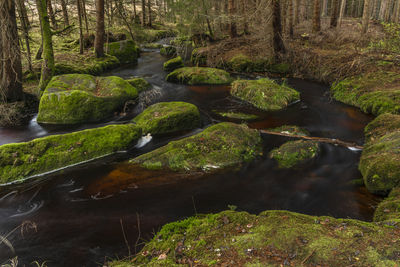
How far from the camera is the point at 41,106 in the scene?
9.96 m

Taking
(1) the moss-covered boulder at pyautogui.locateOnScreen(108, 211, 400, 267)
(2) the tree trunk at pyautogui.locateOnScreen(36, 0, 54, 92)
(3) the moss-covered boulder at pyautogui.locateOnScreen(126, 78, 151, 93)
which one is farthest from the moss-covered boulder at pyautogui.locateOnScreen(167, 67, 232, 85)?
(1) the moss-covered boulder at pyautogui.locateOnScreen(108, 211, 400, 267)

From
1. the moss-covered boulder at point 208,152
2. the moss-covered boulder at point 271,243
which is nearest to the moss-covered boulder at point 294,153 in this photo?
the moss-covered boulder at point 208,152

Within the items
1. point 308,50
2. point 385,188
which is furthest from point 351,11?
point 385,188

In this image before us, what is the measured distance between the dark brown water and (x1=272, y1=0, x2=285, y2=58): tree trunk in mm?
8592

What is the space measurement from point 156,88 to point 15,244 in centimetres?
1054

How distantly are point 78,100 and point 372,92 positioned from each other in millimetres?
11511

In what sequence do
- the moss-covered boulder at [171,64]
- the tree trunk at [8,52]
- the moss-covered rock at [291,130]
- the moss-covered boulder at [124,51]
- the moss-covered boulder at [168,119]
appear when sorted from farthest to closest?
the moss-covered boulder at [124,51], the moss-covered boulder at [171,64], the tree trunk at [8,52], the moss-covered boulder at [168,119], the moss-covered rock at [291,130]

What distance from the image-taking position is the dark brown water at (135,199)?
4406mm

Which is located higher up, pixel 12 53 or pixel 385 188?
pixel 12 53

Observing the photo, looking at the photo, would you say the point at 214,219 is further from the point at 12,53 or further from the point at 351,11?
the point at 351,11

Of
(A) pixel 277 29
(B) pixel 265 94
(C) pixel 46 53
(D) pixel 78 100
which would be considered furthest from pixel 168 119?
(A) pixel 277 29

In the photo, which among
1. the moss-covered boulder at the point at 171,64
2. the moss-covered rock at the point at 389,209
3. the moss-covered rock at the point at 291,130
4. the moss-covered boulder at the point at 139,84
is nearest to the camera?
the moss-covered rock at the point at 389,209

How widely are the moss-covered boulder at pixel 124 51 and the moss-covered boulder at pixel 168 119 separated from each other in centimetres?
1094

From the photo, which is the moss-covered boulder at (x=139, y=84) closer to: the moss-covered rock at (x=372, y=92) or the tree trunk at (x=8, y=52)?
the tree trunk at (x=8, y=52)
